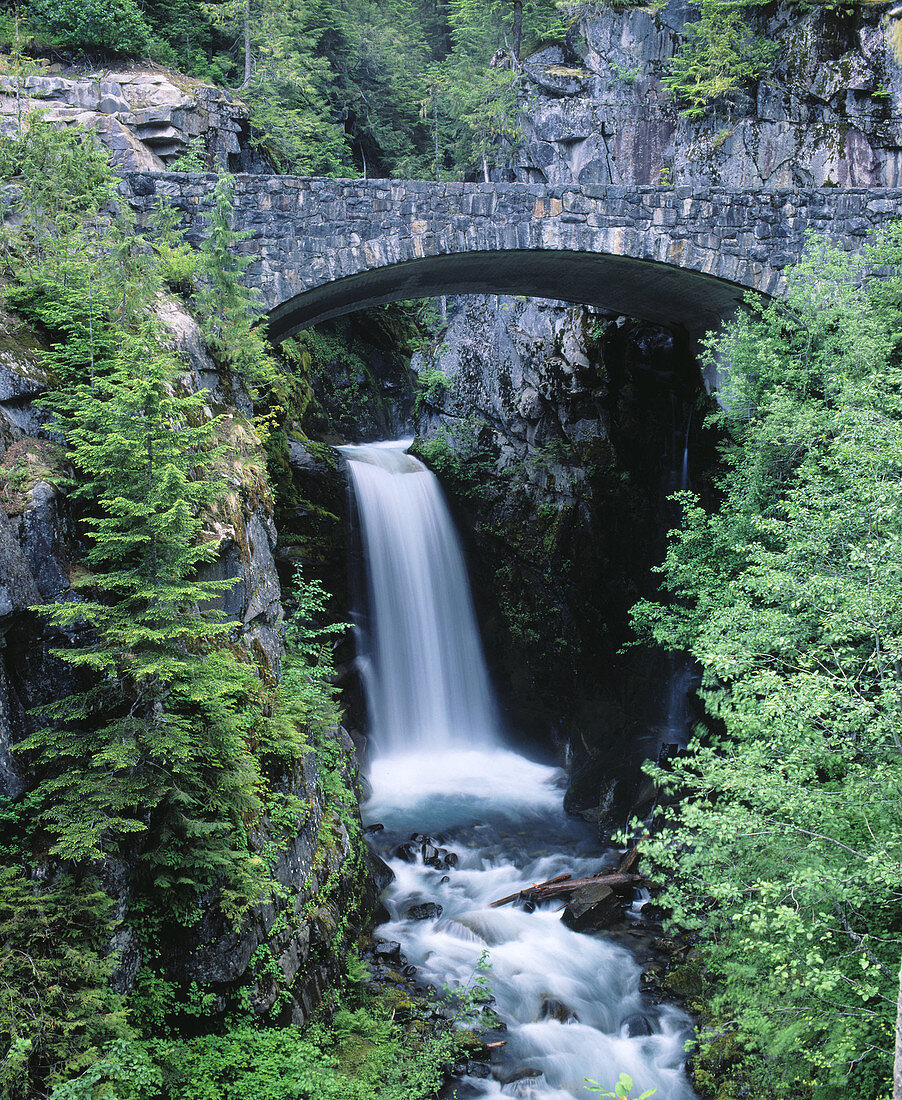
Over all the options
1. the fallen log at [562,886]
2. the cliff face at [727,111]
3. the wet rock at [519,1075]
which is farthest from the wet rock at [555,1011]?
the cliff face at [727,111]

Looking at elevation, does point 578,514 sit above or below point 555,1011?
above

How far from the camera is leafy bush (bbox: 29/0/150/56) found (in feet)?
42.8

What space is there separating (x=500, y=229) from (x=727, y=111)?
28.4ft

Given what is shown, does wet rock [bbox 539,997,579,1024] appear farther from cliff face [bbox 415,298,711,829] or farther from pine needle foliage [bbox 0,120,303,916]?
cliff face [bbox 415,298,711,829]

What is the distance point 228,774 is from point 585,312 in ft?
39.7

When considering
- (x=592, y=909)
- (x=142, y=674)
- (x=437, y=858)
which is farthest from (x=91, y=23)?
(x=592, y=909)

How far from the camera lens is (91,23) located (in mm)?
13055

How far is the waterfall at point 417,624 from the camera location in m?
13.0

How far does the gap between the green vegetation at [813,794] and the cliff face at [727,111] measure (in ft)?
27.0

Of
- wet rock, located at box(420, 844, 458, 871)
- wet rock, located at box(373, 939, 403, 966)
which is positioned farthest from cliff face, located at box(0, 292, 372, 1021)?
wet rock, located at box(420, 844, 458, 871)

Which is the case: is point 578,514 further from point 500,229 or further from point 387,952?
Result: point 387,952

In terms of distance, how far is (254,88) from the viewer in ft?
51.4

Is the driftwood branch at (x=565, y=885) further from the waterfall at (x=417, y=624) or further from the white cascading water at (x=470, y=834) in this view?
the waterfall at (x=417, y=624)

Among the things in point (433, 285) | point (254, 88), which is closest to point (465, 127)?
point (254, 88)
